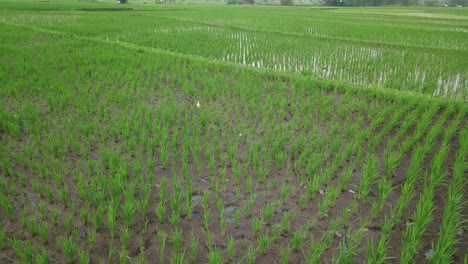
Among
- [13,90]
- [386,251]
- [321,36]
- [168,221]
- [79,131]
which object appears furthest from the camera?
[321,36]

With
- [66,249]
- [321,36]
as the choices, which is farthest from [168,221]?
[321,36]

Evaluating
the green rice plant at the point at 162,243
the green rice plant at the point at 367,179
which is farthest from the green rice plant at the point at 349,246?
the green rice plant at the point at 162,243

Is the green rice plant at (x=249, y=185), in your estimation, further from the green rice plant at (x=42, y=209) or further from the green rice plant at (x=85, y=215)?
the green rice plant at (x=42, y=209)

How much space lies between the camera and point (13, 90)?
5.36 m

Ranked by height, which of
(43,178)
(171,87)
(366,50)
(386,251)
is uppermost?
(366,50)

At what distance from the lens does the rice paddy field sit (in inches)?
96.0

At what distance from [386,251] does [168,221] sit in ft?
5.83

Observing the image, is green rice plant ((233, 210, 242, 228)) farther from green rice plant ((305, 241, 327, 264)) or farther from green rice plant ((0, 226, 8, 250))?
green rice plant ((0, 226, 8, 250))

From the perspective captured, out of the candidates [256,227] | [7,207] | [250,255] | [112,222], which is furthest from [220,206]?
[7,207]

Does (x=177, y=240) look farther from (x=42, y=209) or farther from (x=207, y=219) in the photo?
(x=42, y=209)

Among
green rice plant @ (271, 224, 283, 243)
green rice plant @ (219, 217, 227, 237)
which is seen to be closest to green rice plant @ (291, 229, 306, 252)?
green rice plant @ (271, 224, 283, 243)

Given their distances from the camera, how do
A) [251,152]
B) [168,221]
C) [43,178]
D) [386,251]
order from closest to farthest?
[386,251]
[168,221]
[43,178]
[251,152]

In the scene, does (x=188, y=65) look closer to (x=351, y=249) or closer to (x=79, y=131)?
(x=79, y=131)

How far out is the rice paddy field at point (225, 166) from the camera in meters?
2.44
